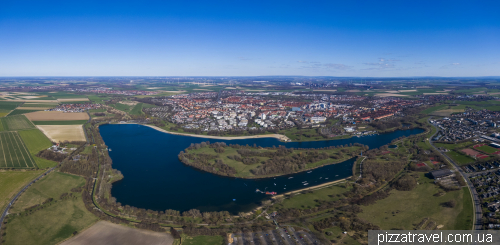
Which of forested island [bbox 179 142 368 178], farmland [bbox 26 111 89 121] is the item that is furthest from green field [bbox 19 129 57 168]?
forested island [bbox 179 142 368 178]

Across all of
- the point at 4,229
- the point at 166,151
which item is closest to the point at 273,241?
the point at 4,229

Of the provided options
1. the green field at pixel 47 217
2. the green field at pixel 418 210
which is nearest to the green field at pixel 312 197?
the green field at pixel 418 210

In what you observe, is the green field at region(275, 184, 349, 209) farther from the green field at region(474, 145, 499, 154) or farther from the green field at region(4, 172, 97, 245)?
the green field at region(474, 145, 499, 154)

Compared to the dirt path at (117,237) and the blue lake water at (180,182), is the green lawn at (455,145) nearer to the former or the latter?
the blue lake water at (180,182)

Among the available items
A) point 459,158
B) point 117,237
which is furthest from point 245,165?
point 459,158

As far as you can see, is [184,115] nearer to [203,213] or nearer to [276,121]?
[276,121]
